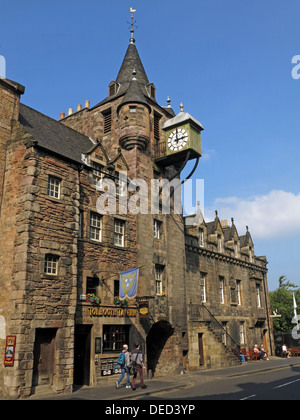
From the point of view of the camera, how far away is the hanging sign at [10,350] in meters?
13.5

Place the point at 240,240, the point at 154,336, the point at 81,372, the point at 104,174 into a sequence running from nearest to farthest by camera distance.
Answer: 1. the point at 81,372
2. the point at 104,174
3. the point at 154,336
4. the point at 240,240

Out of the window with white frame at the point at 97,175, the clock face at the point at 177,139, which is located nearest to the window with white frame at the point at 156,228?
the clock face at the point at 177,139

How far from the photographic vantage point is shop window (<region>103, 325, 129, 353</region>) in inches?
707

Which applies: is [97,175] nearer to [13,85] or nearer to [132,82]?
[13,85]

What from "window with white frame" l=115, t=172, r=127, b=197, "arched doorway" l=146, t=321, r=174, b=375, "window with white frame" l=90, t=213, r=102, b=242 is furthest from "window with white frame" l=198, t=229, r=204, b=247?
"window with white frame" l=90, t=213, r=102, b=242

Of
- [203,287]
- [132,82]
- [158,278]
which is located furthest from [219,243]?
[132,82]

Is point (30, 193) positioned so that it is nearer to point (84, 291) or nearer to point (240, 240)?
point (84, 291)

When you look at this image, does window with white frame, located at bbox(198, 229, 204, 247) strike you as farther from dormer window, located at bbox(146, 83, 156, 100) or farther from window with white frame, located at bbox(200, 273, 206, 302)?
dormer window, located at bbox(146, 83, 156, 100)

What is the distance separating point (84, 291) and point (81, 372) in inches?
141

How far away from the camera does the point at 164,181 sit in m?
24.4

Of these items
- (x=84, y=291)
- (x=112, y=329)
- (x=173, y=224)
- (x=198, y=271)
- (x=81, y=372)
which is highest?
(x=173, y=224)

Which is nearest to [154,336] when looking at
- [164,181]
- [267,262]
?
[164,181]

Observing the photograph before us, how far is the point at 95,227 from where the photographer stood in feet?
62.2

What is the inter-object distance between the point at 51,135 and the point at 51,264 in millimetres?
7151
